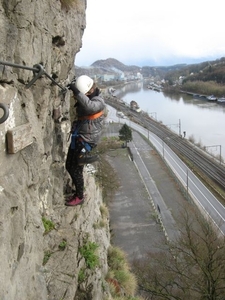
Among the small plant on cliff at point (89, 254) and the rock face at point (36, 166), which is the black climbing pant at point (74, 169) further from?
the small plant on cliff at point (89, 254)

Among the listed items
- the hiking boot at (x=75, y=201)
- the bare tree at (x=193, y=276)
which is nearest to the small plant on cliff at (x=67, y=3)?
the hiking boot at (x=75, y=201)

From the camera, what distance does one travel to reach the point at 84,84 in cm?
416

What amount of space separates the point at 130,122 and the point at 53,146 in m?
50.2

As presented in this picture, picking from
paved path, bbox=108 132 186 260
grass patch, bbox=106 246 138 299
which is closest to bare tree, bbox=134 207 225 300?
paved path, bbox=108 132 186 260

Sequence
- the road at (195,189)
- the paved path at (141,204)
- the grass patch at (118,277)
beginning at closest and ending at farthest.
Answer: the grass patch at (118,277) → the paved path at (141,204) → the road at (195,189)

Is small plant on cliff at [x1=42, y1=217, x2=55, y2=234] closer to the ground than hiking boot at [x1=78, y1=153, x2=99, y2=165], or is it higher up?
closer to the ground

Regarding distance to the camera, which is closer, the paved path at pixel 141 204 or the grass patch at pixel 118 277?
the grass patch at pixel 118 277

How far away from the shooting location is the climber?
414 centimetres

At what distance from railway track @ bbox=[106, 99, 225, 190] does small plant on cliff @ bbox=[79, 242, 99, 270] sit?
24.3 metres

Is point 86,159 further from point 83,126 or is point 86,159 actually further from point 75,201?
point 75,201

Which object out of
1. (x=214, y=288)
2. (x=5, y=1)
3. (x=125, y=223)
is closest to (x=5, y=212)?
(x=5, y=1)

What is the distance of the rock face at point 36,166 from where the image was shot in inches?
104

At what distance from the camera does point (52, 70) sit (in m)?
4.28

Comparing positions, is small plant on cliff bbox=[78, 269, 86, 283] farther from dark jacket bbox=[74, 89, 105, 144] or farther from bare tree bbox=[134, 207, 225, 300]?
bare tree bbox=[134, 207, 225, 300]
